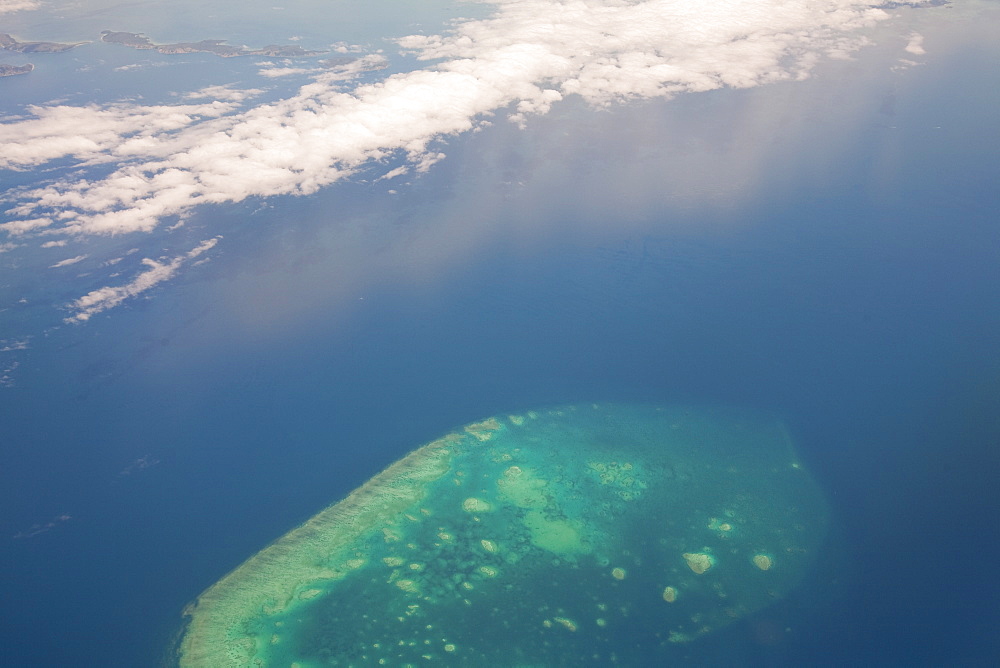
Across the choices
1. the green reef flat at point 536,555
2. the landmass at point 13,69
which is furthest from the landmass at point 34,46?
the green reef flat at point 536,555

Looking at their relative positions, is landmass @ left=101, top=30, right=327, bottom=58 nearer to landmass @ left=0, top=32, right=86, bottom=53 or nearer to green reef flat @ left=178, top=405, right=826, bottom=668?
landmass @ left=0, top=32, right=86, bottom=53

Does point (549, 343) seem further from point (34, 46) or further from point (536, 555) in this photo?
point (34, 46)

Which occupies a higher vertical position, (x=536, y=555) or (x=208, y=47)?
(x=208, y=47)

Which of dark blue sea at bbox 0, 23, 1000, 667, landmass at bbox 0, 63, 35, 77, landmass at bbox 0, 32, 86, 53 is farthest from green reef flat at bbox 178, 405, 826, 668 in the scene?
landmass at bbox 0, 32, 86, 53

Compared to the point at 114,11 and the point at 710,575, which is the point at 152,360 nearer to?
the point at 710,575

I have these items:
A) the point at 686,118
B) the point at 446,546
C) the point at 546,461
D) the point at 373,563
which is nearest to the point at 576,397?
the point at 546,461

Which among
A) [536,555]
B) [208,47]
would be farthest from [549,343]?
[208,47]
